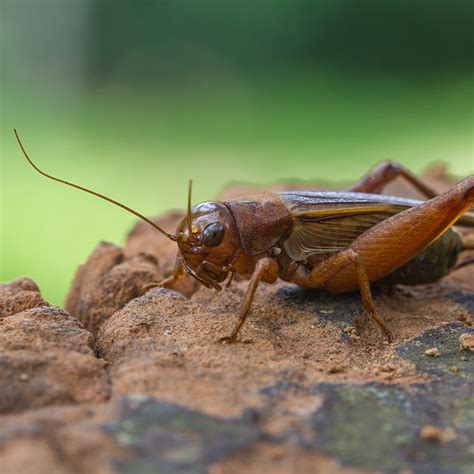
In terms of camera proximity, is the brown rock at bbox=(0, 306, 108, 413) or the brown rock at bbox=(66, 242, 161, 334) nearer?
the brown rock at bbox=(0, 306, 108, 413)

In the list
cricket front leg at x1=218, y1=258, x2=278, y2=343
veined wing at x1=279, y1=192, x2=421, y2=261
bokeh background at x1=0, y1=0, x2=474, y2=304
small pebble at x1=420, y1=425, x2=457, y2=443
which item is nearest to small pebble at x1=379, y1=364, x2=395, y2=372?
small pebble at x1=420, y1=425, x2=457, y2=443

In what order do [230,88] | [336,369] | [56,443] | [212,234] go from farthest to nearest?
[230,88]
[212,234]
[336,369]
[56,443]

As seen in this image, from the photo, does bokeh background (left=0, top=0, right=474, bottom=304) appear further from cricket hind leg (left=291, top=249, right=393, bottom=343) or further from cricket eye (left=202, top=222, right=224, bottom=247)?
cricket eye (left=202, top=222, right=224, bottom=247)

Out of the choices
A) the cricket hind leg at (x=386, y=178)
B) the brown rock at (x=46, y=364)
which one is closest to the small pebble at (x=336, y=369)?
the brown rock at (x=46, y=364)

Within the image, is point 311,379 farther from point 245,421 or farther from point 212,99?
point 212,99

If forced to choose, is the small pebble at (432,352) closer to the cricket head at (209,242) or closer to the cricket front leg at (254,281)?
the cricket front leg at (254,281)

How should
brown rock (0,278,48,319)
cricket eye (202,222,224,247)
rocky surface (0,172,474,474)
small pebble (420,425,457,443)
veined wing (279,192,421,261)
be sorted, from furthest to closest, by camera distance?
1. veined wing (279,192,421,261)
2. cricket eye (202,222,224,247)
3. brown rock (0,278,48,319)
4. small pebble (420,425,457,443)
5. rocky surface (0,172,474,474)

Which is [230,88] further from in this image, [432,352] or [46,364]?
[46,364]

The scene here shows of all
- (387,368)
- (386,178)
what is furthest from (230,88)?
(387,368)
